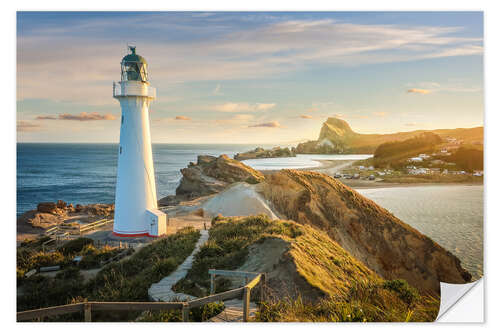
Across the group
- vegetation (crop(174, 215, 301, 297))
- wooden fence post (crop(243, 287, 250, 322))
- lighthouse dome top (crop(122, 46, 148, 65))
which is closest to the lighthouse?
lighthouse dome top (crop(122, 46, 148, 65))

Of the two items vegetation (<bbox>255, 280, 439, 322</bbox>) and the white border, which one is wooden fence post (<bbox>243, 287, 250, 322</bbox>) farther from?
the white border

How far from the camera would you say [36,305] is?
524 cm

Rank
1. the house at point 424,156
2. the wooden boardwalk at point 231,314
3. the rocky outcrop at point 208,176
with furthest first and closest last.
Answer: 1. the rocky outcrop at point 208,176
2. the house at point 424,156
3. the wooden boardwalk at point 231,314

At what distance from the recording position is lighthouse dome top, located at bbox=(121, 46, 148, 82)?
688cm

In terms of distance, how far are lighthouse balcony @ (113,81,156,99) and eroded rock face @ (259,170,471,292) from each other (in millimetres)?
4257

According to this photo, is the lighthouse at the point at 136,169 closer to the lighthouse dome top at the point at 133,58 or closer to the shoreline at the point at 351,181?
the lighthouse dome top at the point at 133,58

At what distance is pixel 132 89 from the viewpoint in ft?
24.5

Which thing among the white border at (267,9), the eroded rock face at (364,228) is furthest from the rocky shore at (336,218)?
the white border at (267,9)

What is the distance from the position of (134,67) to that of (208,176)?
10758mm

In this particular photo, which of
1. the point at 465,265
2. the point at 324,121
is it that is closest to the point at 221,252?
the point at 324,121

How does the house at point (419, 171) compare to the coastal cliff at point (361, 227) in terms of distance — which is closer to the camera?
the house at point (419, 171)

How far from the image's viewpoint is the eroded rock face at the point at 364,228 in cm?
689

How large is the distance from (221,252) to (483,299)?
4174mm
